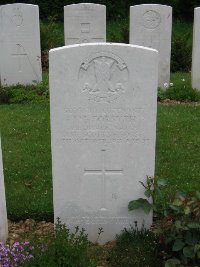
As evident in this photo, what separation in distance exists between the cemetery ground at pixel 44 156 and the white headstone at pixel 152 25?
93cm

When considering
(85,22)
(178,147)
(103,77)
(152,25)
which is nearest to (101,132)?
(103,77)

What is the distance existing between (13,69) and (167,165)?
212 inches

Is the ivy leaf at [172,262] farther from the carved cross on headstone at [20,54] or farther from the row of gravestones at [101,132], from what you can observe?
the carved cross on headstone at [20,54]

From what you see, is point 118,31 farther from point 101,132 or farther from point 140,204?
point 140,204

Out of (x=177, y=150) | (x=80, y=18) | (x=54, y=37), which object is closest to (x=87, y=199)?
(x=177, y=150)

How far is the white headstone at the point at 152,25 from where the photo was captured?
368 inches

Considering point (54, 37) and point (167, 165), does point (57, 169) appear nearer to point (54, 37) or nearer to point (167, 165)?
point (167, 165)

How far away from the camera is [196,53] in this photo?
926 cm

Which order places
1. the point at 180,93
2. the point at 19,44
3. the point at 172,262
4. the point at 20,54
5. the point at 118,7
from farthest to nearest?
the point at 118,7 → the point at 20,54 → the point at 19,44 → the point at 180,93 → the point at 172,262

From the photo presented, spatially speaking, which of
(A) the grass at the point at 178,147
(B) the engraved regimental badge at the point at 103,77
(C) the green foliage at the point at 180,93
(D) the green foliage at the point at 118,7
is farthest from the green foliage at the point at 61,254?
(D) the green foliage at the point at 118,7

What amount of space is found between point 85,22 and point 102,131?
639 cm

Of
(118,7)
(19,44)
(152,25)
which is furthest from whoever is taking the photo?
(118,7)

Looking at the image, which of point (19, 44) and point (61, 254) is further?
point (19, 44)

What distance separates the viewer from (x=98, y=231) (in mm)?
4074
